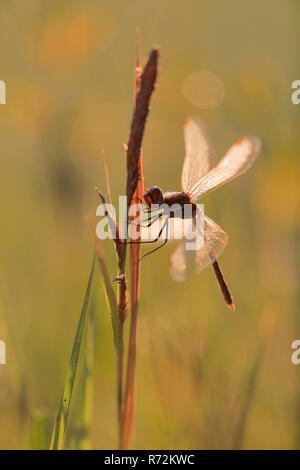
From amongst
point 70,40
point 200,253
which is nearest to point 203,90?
point 70,40

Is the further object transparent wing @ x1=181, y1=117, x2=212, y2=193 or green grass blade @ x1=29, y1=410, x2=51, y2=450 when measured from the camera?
transparent wing @ x1=181, y1=117, x2=212, y2=193

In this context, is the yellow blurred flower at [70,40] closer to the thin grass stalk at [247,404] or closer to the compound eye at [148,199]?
the compound eye at [148,199]

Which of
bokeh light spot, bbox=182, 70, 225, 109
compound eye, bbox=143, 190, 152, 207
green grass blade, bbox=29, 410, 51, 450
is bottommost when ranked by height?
green grass blade, bbox=29, 410, 51, 450

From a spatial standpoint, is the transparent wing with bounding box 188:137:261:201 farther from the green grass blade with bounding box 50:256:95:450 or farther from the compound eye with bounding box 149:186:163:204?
the green grass blade with bounding box 50:256:95:450

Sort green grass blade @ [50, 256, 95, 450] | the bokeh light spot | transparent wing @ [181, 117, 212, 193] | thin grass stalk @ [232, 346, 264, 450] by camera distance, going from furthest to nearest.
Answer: the bokeh light spot → transparent wing @ [181, 117, 212, 193] → thin grass stalk @ [232, 346, 264, 450] → green grass blade @ [50, 256, 95, 450]

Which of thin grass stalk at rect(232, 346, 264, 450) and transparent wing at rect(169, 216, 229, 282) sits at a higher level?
transparent wing at rect(169, 216, 229, 282)

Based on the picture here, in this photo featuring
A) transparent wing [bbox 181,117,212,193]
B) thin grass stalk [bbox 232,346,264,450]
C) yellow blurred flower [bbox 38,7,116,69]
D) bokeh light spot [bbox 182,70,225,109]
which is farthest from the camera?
bokeh light spot [bbox 182,70,225,109]

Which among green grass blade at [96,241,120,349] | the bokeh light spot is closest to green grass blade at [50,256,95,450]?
green grass blade at [96,241,120,349]

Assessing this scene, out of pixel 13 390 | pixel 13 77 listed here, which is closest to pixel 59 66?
pixel 13 77
